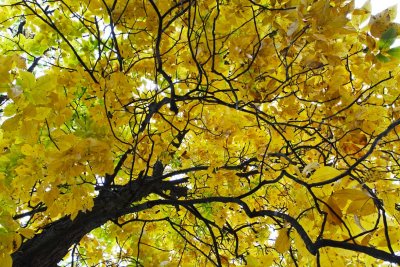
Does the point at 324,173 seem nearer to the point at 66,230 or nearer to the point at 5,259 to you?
the point at 5,259

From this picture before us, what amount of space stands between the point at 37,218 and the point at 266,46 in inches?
103

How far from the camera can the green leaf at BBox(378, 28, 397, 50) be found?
151 cm

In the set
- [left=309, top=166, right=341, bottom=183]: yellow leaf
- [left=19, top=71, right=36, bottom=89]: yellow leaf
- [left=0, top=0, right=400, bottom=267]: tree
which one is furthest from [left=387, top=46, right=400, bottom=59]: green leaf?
[left=19, top=71, right=36, bottom=89]: yellow leaf

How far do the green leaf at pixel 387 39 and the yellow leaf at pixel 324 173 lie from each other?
0.66m

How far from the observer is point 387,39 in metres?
1.55

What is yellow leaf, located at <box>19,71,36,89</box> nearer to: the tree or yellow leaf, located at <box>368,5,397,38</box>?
the tree

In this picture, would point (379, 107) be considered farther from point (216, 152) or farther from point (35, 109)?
point (35, 109)

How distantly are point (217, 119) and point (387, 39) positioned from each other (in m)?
1.46

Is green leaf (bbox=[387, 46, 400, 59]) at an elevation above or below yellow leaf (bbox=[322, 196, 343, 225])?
above

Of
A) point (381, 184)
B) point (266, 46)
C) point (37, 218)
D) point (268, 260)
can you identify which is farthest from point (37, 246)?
point (381, 184)

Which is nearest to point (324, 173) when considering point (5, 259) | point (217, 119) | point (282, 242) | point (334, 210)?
point (334, 210)

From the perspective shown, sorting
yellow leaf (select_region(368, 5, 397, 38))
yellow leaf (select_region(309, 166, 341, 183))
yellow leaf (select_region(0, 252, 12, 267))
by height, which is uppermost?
yellow leaf (select_region(368, 5, 397, 38))

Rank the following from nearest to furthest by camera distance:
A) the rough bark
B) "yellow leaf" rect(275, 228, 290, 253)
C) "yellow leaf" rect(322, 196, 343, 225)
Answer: "yellow leaf" rect(322, 196, 343, 225), "yellow leaf" rect(275, 228, 290, 253), the rough bark

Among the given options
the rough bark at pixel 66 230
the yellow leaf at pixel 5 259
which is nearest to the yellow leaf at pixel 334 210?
the yellow leaf at pixel 5 259
